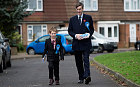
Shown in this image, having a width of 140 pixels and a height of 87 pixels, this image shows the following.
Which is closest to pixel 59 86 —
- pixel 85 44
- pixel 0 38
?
pixel 85 44

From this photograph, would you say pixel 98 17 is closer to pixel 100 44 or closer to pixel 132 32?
pixel 132 32

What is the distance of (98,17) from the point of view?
144 feet

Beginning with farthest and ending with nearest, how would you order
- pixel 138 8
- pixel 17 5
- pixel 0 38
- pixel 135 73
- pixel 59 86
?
pixel 138 8 → pixel 17 5 → pixel 0 38 → pixel 135 73 → pixel 59 86

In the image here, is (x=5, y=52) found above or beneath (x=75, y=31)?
beneath

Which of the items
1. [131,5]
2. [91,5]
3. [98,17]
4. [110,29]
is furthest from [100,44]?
[131,5]

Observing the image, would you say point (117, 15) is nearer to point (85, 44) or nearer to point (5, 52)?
point (5, 52)

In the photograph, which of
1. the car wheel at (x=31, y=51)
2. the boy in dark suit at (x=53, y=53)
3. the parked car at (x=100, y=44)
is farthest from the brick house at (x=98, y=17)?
the boy in dark suit at (x=53, y=53)

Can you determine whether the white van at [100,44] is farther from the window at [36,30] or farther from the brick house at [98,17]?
the window at [36,30]

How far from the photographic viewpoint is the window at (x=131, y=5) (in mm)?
45594

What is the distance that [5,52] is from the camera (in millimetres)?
16766

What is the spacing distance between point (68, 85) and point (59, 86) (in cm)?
28

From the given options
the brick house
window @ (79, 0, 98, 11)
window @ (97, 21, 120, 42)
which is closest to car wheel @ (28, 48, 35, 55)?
the brick house

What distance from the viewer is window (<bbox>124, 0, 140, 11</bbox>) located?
45594 millimetres

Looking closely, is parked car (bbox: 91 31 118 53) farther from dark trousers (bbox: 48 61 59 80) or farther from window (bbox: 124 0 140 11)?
dark trousers (bbox: 48 61 59 80)
